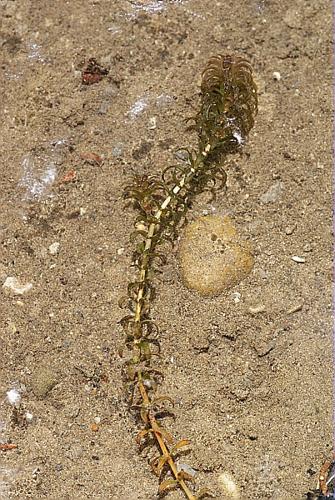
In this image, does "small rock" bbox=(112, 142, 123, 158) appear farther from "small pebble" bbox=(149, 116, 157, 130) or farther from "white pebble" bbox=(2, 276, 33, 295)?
"white pebble" bbox=(2, 276, 33, 295)

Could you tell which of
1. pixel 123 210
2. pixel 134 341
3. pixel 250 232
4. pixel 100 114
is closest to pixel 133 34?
pixel 100 114

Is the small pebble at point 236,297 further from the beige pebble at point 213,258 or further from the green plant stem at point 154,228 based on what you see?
the green plant stem at point 154,228

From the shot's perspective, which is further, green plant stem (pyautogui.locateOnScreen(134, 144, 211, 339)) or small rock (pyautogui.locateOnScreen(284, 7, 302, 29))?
small rock (pyautogui.locateOnScreen(284, 7, 302, 29))

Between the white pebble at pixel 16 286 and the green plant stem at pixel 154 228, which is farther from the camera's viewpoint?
the white pebble at pixel 16 286

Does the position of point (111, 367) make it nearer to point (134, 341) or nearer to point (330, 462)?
point (134, 341)

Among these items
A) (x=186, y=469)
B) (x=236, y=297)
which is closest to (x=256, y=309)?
(x=236, y=297)

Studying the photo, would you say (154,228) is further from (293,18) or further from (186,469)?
(293,18)

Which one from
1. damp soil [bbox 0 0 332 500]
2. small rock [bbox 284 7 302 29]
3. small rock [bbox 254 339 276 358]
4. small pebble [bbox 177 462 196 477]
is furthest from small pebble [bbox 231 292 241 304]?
small rock [bbox 284 7 302 29]

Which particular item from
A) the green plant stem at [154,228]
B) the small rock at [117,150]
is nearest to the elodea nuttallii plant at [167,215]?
the green plant stem at [154,228]
